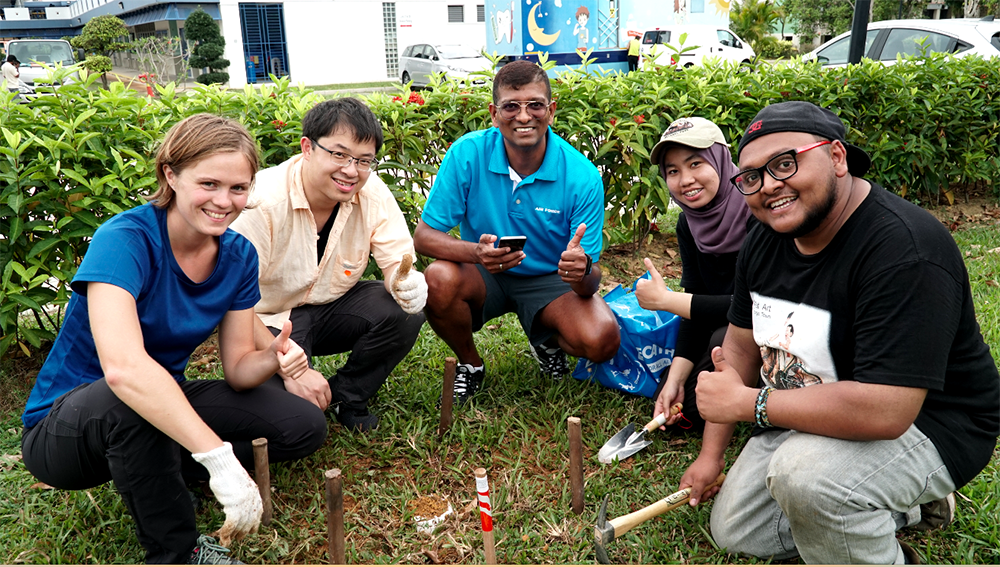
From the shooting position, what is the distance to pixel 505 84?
11.2 ft

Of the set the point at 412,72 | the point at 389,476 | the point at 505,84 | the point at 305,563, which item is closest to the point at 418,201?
the point at 505,84

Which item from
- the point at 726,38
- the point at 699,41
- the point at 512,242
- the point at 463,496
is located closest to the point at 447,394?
the point at 463,496

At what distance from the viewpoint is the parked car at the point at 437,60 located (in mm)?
→ 18703

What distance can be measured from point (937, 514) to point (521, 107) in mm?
2333

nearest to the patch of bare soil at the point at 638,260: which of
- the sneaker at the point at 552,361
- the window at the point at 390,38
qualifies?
the sneaker at the point at 552,361

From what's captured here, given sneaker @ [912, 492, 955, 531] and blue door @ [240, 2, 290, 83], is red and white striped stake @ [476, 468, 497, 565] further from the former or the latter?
blue door @ [240, 2, 290, 83]

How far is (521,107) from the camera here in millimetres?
3424

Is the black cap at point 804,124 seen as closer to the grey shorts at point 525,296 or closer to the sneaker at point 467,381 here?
the grey shorts at point 525,296

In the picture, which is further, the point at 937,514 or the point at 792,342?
the point at 937,514

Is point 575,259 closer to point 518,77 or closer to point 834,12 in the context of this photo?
point 518,77

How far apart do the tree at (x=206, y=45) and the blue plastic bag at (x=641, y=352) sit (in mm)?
24844

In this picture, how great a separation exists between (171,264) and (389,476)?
1212 mm

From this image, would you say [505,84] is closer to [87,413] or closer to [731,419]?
[731,419]

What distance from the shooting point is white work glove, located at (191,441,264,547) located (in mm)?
2186
